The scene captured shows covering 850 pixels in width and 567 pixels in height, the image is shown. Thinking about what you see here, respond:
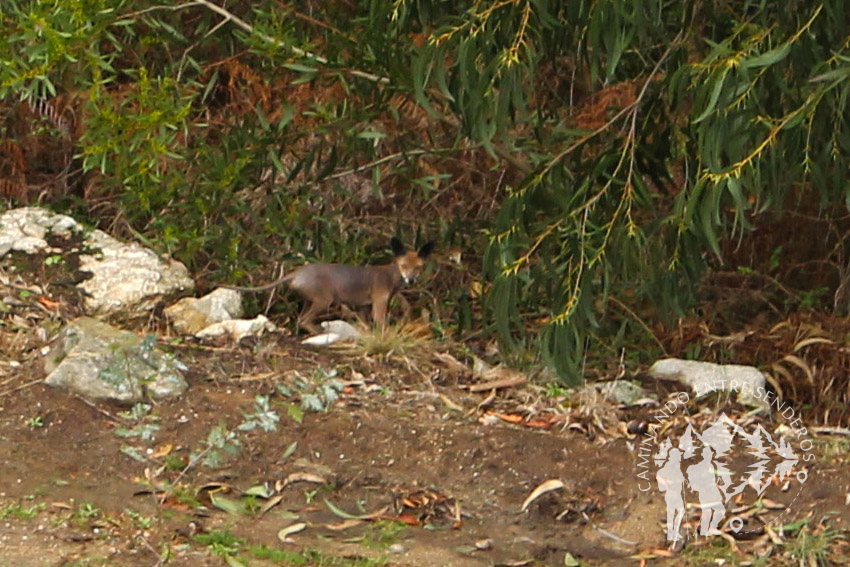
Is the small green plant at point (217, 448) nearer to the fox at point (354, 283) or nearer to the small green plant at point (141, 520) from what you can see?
the small green plant at point (141, 520)

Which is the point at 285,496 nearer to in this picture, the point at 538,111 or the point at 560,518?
the point at 560,518

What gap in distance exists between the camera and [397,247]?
27.8 feet

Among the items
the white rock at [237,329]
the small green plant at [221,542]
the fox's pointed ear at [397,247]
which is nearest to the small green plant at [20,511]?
the small green plant at [221,542]

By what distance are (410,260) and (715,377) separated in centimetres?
193

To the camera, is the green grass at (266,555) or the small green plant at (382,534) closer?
the green grass at (266,555)

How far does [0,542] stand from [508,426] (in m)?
2.54

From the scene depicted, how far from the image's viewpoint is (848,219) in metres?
9.05

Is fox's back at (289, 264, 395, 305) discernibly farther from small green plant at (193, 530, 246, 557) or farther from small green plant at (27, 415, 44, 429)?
small green plant at (193, 530, 246, 557)

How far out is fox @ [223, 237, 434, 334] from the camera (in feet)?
26.9

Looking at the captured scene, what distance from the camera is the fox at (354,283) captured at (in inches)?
323

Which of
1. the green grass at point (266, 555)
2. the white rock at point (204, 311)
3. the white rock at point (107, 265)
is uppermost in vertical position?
the green grass at point (266, 555)

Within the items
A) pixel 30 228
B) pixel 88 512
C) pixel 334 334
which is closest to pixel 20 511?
pixel 88 512

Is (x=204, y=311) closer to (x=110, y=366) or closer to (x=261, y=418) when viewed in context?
(x=110, y=366)

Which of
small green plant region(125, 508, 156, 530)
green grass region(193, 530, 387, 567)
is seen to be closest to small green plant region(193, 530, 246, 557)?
green grass region(193, 530, 387, 567)
